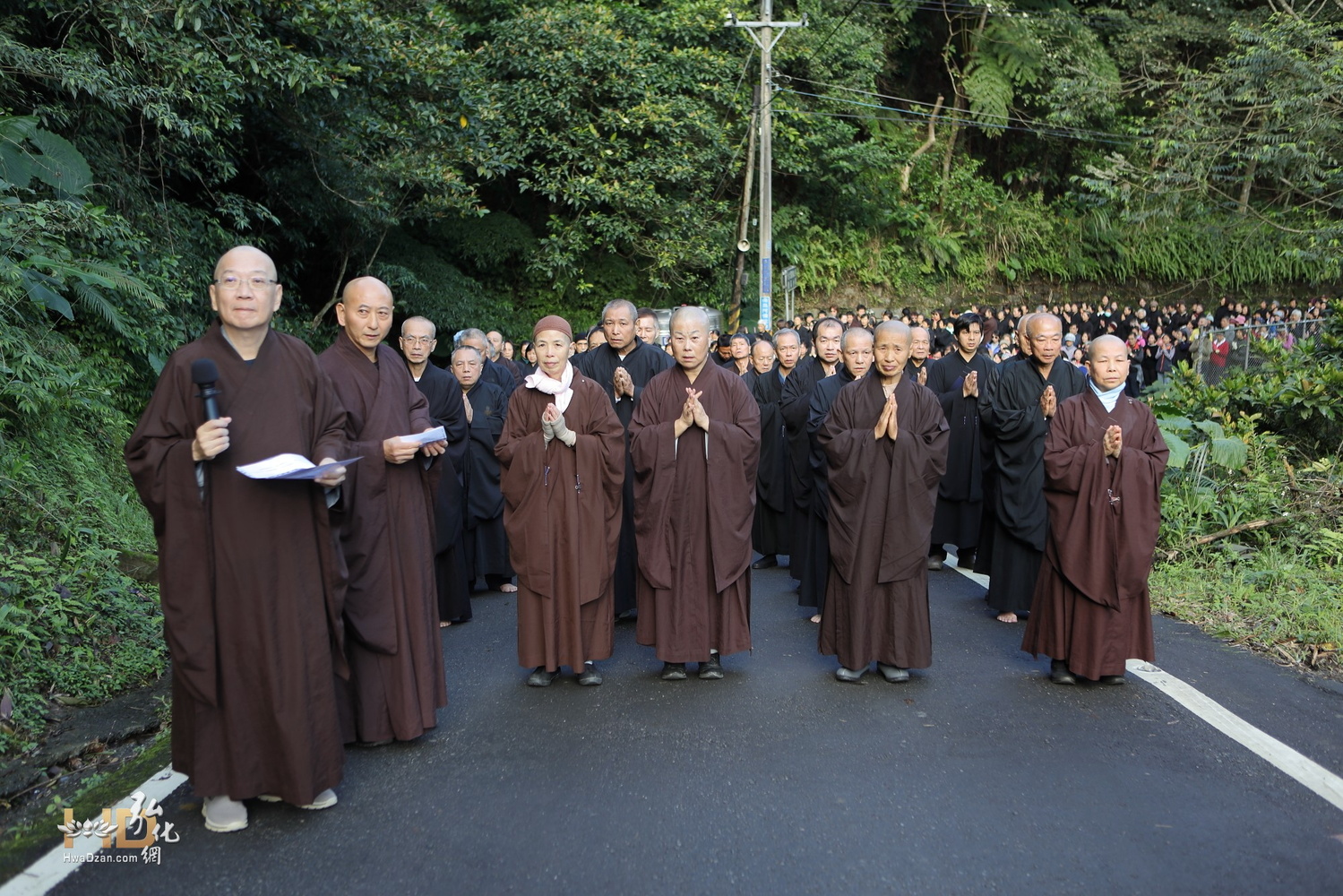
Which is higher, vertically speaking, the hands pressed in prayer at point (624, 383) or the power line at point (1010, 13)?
the power line at point (1010, 13)

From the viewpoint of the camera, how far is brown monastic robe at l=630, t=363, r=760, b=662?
5832 mm

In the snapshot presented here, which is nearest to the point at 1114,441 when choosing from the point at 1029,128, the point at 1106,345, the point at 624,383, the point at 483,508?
the point at 1106,345

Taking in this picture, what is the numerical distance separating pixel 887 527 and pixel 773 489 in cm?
359

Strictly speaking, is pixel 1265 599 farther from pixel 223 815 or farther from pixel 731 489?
pixel 223 815

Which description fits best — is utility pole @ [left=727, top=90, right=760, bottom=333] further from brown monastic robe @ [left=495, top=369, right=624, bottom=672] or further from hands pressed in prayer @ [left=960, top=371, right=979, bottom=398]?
brown monastic robe @ [left=495, top=369, right=624, bottom=672]

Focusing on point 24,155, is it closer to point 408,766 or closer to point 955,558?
point 408,766

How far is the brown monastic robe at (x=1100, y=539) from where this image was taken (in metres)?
5.52

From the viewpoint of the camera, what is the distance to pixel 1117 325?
925 inches

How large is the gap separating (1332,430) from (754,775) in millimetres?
8321

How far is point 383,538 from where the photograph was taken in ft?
15.6

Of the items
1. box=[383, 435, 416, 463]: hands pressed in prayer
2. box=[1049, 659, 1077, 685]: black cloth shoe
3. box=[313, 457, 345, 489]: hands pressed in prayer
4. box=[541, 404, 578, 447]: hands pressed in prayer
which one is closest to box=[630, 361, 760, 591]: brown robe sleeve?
box=[541, 404, 578, 447]: hands pressed in prayer

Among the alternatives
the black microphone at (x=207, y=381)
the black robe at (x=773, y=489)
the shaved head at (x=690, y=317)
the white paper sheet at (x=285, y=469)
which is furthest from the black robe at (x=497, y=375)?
the black microphone at (x=207, y=381)

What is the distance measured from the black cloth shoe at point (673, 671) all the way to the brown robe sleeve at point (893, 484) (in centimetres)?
103

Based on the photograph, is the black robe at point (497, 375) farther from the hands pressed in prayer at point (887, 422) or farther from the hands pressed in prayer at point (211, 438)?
the hands pressed in prayer at point (211, 438)
